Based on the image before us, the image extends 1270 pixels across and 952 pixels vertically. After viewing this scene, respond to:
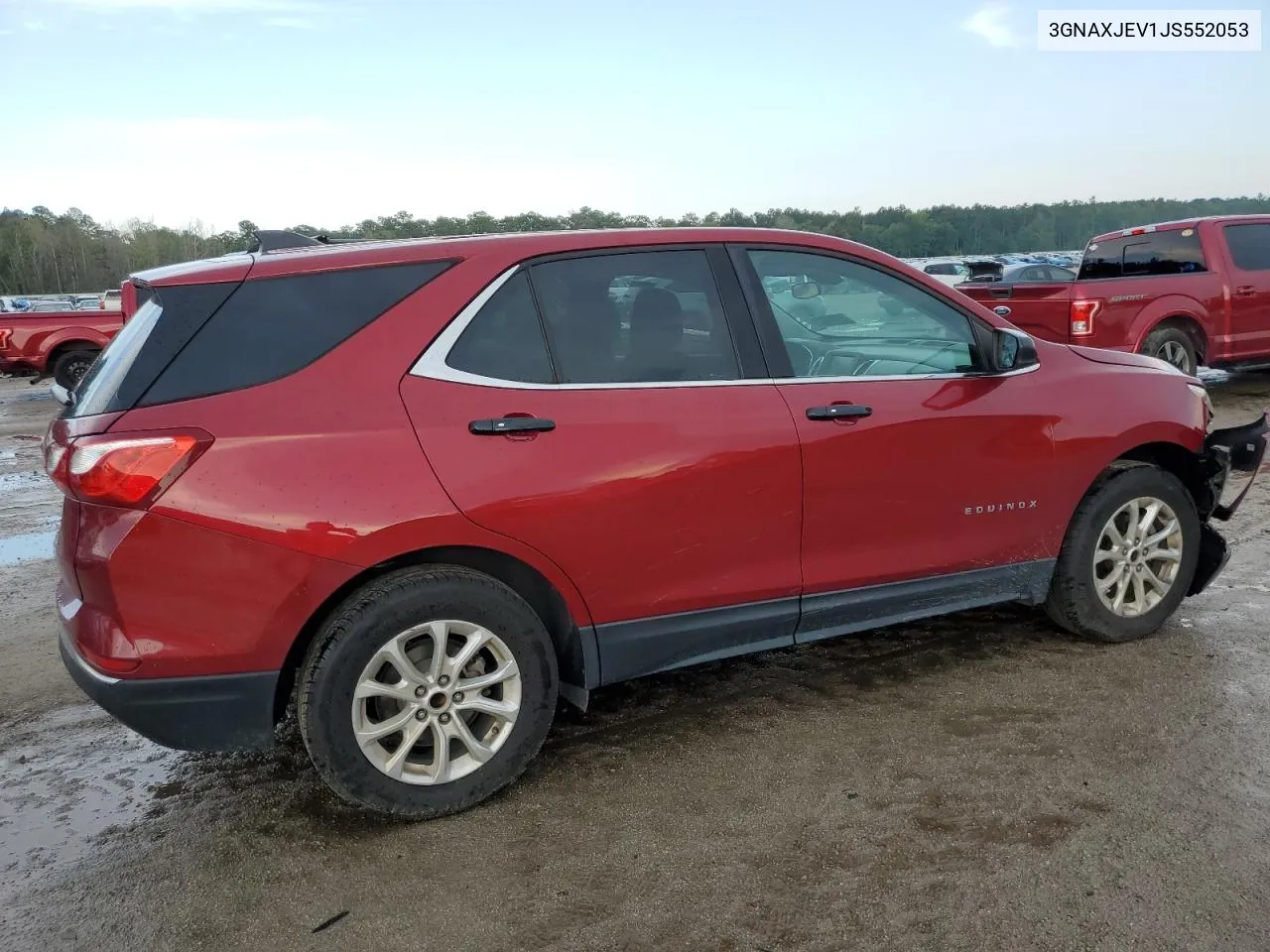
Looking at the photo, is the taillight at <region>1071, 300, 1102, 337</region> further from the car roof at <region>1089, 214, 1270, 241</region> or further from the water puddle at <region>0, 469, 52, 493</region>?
the water puddle at <region>0, 469, 52, 493</region>

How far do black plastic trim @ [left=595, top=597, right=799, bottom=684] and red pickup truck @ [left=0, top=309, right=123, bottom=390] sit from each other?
14225 mm

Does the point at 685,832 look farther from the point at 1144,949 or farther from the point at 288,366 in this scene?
the point at 288,366

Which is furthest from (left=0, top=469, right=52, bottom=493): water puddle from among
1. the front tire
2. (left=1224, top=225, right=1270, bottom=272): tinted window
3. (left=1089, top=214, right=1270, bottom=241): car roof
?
(left=1224, top=225, right=1270, bottom=272): tinted window

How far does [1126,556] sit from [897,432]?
1.39 metres

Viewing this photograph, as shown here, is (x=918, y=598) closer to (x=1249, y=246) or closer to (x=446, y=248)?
(x=446, y=248)

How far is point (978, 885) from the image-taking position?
2707 mm

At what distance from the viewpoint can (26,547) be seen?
664 centimetres

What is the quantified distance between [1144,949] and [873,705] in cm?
147

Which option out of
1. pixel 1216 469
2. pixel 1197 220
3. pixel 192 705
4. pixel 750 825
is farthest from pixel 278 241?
pixel 1197 220

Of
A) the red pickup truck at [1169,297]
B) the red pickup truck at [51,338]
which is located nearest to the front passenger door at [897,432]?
the red pickup truck at [1169,297]

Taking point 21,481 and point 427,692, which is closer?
point 427,692

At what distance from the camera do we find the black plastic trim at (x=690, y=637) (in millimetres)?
3354

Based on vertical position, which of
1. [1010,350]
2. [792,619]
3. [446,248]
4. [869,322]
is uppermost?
[446,248]

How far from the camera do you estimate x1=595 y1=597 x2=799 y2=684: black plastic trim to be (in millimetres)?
3354
